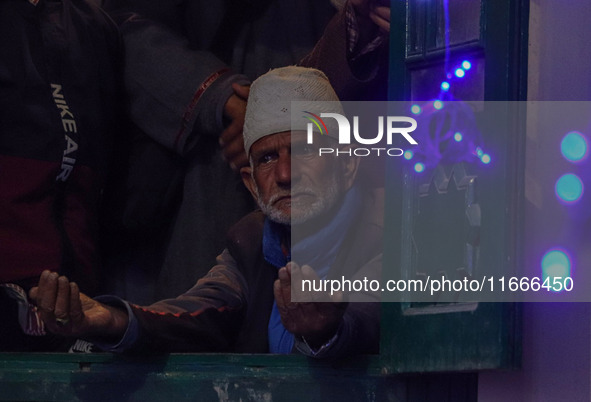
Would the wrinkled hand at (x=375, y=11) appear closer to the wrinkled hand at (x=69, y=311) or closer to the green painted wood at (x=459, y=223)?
the green painted wood at (x=459, y=223)

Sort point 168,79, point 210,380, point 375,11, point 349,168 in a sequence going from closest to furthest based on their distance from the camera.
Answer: point 210,380 < point 349,168 < point 375,11 < point 168,79

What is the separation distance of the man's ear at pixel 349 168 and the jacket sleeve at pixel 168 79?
0.68 metres

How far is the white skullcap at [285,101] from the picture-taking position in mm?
4285

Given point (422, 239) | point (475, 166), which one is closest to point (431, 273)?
point (422, 239)

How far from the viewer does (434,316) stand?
3.43 m

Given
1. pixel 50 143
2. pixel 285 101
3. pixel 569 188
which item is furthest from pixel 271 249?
pixel 569 188

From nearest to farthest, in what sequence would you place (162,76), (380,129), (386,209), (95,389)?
1. (386,209)
2. (95,389)
3. (380,129)
4. (162,76)

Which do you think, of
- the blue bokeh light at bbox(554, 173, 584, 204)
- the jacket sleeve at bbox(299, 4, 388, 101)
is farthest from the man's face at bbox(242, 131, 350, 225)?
the blue bokeh light at bbox(554, 173, 584, 204)

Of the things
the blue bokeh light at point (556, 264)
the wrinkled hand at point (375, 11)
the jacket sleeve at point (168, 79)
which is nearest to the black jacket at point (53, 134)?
the jacket sleeve at point (168, 79)

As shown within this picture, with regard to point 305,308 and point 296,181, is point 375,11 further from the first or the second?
point 305,308

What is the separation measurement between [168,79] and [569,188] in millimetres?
1963

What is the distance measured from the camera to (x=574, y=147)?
355cm

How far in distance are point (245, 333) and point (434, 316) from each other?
3.29ft

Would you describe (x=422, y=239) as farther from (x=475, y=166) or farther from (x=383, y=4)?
(x=383, y=4)
